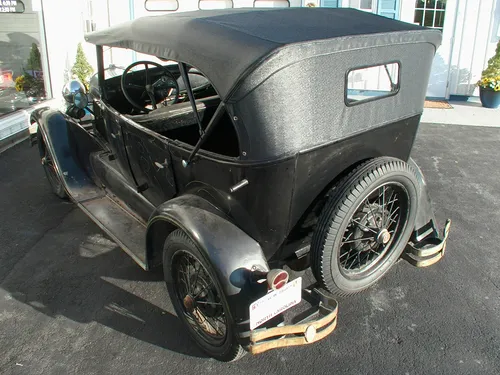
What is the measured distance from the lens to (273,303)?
87.0 inches

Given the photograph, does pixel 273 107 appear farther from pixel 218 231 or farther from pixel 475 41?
pixel 475 41

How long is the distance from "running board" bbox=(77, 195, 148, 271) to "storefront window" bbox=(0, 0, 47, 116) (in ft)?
12.8

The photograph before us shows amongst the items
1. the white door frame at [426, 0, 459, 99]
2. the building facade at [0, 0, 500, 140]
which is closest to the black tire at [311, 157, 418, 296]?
the building facade at [0, 0, 500, 140]

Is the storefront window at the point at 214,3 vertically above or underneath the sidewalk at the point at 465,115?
above

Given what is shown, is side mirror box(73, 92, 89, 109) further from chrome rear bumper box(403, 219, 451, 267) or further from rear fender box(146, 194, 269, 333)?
chrome rear bumper box(403, 219, 451, 267)

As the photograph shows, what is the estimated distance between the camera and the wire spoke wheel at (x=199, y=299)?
8.20ft

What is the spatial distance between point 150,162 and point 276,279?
4.65ft

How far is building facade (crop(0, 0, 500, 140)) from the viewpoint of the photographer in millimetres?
6980

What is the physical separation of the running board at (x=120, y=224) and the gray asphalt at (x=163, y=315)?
0.25 m

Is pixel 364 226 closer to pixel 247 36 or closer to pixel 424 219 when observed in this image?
A: pixel 424 219

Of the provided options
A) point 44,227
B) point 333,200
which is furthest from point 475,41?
point 44,227

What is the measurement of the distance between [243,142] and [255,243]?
554 mm

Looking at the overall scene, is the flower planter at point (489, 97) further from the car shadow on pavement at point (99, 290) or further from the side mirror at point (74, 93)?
the car shadow on pavement at point (99, 290)

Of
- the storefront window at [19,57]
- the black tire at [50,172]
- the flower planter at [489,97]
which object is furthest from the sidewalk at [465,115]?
the storefront window at [19,57]
